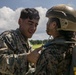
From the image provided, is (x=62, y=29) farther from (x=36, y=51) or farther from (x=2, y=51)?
(x=2, y=51)

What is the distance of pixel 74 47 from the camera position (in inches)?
151

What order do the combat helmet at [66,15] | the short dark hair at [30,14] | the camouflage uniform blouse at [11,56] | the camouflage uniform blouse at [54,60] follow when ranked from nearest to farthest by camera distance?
the camouflage uniform blouse at [54,60], the combat helmet at [66,15], the camouflage uniform blouse at [11,56], the short dark hair at [30,14]

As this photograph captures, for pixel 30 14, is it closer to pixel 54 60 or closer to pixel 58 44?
pixel 58 44

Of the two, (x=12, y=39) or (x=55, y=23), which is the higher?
(x=55, y=23)

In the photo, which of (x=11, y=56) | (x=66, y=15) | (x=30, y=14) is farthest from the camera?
(x=30, y=14)

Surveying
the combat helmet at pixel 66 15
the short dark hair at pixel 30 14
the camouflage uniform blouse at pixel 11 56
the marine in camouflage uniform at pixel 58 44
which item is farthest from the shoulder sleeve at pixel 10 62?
the combat helmet at pixel 66 15

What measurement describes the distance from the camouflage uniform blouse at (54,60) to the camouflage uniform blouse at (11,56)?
50.6 inches

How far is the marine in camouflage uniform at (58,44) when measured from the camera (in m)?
3.70

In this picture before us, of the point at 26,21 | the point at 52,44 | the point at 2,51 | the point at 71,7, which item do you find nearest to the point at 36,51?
the point at 52,44

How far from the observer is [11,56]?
527 centimetres

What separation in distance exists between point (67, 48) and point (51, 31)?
41cm

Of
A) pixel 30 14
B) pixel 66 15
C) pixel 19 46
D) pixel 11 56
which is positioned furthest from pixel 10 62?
pixel 66 15

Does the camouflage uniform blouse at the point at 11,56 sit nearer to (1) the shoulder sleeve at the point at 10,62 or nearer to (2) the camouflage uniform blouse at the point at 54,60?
(1) the shoulder sleeve at the point at 10,62

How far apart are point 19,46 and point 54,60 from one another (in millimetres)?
2166
